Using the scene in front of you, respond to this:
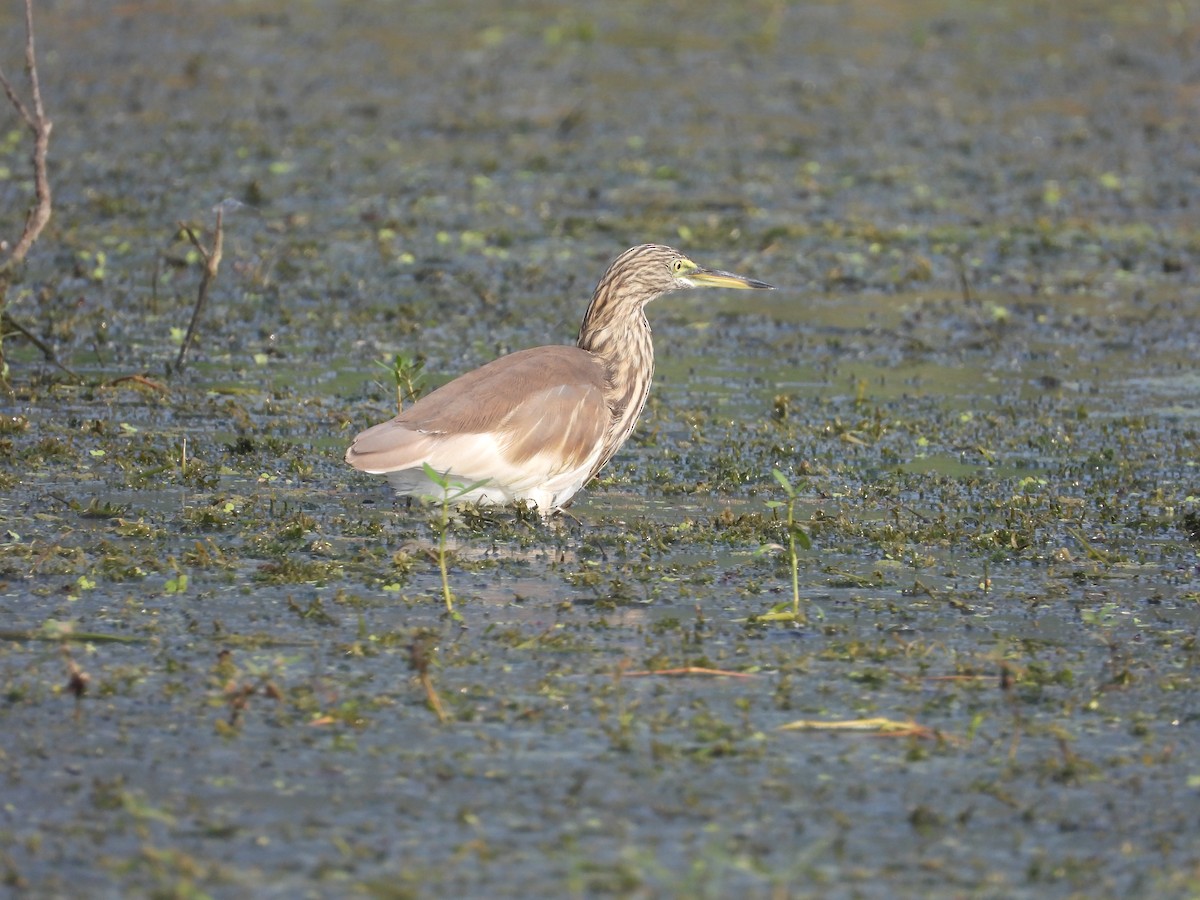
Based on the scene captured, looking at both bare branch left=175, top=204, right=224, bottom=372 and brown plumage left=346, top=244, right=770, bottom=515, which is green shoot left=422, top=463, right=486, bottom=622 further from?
bare branch left=175, top=204, right=224, bottom=372

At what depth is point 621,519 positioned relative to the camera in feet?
26.1

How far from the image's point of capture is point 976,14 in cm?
2266

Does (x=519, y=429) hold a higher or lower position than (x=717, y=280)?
lower

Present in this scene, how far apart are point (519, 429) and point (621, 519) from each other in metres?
0.64

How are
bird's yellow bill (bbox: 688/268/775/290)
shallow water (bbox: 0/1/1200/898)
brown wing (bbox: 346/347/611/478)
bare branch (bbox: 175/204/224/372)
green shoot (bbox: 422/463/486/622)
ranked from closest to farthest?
shallow water (bbox: 0/1/1200/898) → green shoot (bbox: 422/463/486/622) → brown wing (bbox: 346/347/611/478) → bird's yellow bill (bbox: 688/268/775/290) → bare branch (bbox: 175/204/224/372)

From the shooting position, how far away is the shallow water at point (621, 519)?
16.4 feet

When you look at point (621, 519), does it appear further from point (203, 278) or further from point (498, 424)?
point (203, 278)

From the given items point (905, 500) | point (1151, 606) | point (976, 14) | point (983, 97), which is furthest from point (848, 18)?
point (1151, 606)

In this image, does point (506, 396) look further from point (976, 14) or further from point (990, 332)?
point (976, 14)

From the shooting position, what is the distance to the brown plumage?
24.4ft

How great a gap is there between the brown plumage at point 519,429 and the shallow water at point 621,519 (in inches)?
8.7

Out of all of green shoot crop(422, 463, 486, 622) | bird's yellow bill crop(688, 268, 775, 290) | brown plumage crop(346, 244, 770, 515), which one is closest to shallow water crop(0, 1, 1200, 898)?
green shoot crop(422, 463, 486, 622)

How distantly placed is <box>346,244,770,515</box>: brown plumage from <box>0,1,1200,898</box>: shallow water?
22cm

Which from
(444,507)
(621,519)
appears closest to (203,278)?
(621,519)
